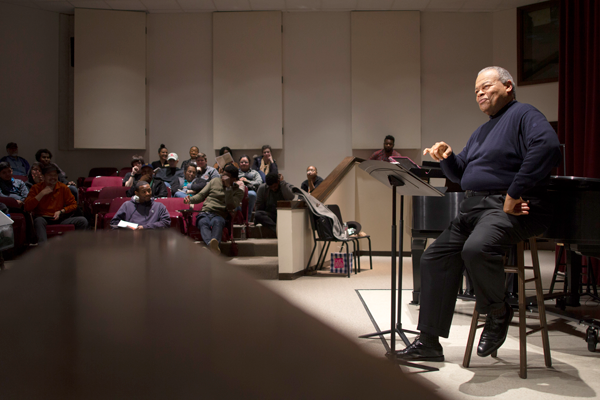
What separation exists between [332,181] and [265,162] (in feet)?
8.23

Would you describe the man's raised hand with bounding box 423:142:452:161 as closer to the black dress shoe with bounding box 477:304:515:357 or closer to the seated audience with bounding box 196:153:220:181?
the black dress shoe with bounding box 477:304:515:357

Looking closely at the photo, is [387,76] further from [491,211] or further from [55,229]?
[491,211]

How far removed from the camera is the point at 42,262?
21.3 inches

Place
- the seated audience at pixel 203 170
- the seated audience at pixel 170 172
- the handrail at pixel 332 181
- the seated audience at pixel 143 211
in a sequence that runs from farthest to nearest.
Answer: the seated audience at pixel 170 172
the seated audience at pixel 203 170
the handrail at pixel 332 181
the seated audience at pixel 143 211

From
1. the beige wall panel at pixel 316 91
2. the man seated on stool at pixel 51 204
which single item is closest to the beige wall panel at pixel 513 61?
the beige wall panel at pixel 316 91

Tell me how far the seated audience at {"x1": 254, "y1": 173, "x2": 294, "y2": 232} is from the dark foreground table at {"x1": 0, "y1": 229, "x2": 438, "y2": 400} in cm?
530

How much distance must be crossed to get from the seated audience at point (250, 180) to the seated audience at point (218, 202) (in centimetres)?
121

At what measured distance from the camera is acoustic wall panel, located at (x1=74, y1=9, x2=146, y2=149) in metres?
8.38

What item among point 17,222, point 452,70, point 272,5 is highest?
point 272,5

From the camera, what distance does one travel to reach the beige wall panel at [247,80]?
8523 millimetres

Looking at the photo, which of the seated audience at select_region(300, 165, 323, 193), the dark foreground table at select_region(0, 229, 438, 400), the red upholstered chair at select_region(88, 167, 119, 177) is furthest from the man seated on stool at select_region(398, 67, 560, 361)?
the red upholstered chair at select_region(88, 167, 119, 177)

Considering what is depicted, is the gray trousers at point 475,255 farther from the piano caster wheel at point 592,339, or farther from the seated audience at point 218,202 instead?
the seated audience at point 218,202

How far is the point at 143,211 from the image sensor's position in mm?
4605

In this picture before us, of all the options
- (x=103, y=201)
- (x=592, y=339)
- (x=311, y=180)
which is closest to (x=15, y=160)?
(x=103, y=201)
